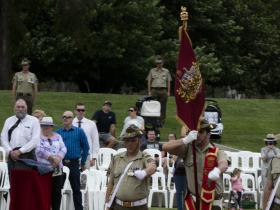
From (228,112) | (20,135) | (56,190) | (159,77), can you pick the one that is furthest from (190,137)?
(228,112)

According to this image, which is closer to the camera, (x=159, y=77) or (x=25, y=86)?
(x=25, y=86)

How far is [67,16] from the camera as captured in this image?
105ft

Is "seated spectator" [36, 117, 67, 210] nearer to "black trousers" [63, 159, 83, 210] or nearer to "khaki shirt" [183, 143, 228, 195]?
"black trousers" [63, 159, 83, 210]

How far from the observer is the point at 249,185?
20.0m

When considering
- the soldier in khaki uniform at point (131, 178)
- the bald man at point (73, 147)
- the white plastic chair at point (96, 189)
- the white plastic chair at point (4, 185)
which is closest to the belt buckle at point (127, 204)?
the soldier in khaki uniform at point (131, 178)

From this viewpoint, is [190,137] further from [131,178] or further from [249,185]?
[249,185]

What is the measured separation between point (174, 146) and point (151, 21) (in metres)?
30.8

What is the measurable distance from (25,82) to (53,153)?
27.9ft

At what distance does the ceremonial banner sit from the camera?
414 inches

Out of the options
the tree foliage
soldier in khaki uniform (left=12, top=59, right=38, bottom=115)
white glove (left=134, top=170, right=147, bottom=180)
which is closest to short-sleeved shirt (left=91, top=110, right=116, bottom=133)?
soldier in khaki uniform (left=12, top=59, right=38, bottom=115)

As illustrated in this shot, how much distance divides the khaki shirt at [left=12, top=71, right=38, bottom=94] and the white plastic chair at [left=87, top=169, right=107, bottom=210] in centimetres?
582

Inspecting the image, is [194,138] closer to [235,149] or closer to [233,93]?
[235,149]

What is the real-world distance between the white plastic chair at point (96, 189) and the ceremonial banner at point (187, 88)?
646 centimetres

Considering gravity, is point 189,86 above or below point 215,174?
above
